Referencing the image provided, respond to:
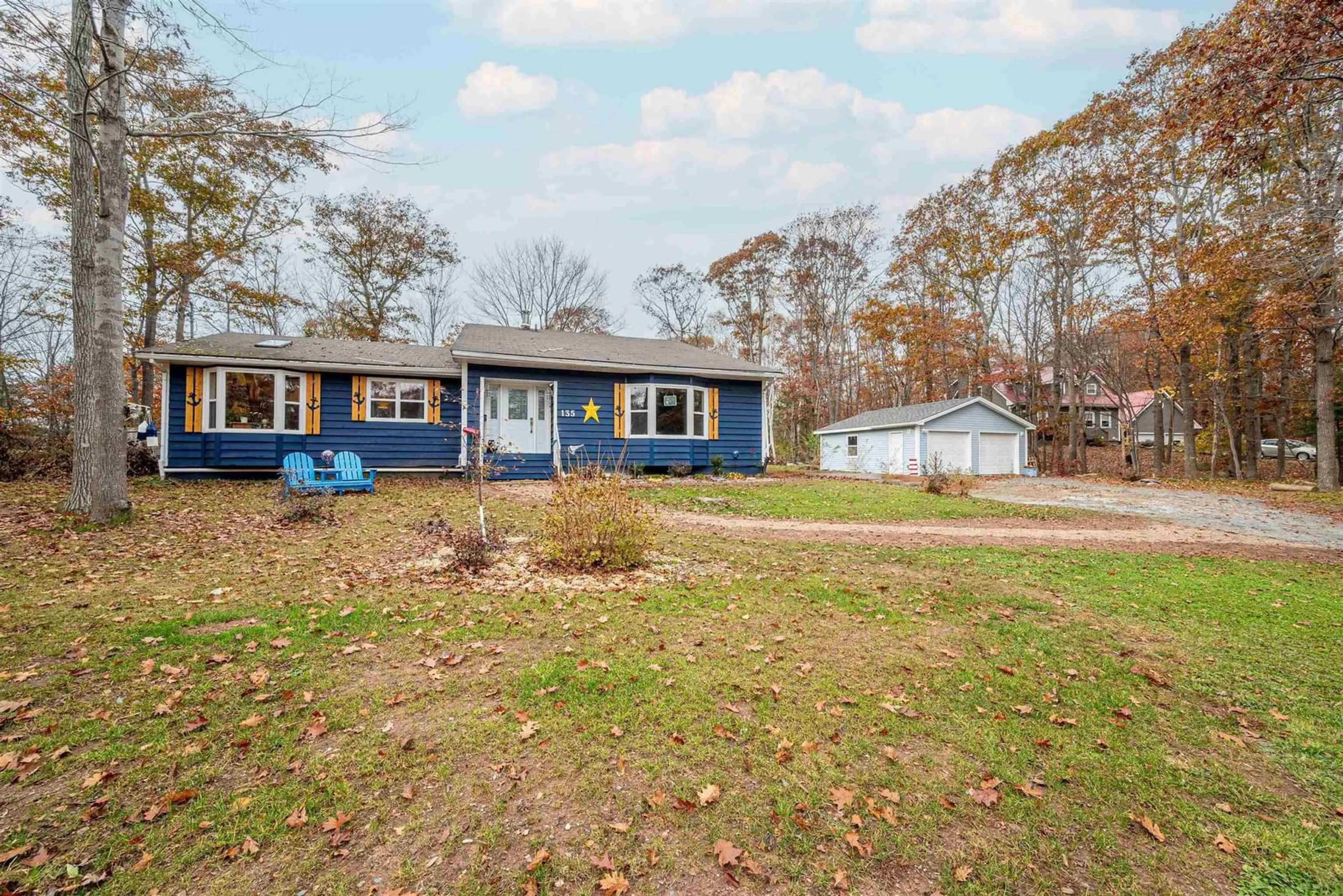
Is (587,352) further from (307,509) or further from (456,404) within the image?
(307,509)

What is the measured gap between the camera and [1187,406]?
19.0 metres

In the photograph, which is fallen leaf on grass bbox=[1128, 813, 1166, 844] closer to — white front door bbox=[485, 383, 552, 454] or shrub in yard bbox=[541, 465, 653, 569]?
shrub in yard bbox=[541, 465, 653, 569]

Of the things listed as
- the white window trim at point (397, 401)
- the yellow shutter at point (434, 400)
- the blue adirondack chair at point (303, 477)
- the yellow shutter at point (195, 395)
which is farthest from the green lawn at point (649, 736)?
the yellow shutter at point (434, 400)

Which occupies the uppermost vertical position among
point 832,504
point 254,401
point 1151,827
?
point 254,401

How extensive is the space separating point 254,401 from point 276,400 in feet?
1.94

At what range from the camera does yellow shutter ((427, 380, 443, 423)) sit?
13875 mm

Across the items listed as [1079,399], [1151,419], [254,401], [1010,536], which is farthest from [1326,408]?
[1151,419]

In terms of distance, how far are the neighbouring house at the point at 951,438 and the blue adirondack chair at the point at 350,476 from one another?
64.7 feet

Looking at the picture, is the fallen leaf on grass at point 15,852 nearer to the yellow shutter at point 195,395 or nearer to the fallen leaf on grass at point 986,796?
the fallen leaf on grass at point 986,796

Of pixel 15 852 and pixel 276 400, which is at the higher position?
pixel 276 400

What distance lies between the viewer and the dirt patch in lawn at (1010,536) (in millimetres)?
7457

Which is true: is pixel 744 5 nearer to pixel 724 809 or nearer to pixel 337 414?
pixel 337 414

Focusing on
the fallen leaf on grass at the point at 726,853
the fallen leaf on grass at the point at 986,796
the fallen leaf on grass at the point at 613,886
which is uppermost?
the fallen leaf on grass at the point at 613,886

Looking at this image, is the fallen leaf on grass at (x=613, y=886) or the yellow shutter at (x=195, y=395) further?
the yellow shutter at (x=195, y=395)
